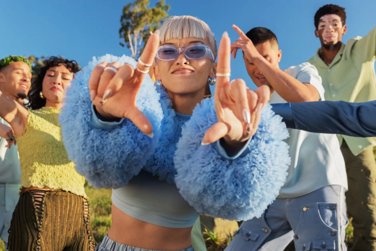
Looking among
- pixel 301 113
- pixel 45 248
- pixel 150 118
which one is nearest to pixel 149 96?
pixel 150 118

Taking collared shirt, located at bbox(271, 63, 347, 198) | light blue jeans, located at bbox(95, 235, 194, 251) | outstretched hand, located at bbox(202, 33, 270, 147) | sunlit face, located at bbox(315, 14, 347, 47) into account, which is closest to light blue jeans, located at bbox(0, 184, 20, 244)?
collared shirt, located at bbox(271, 63, 347, 198)

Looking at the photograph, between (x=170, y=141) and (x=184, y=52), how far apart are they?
303 millimetres

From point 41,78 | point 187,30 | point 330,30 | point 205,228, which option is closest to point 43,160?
point 41,78

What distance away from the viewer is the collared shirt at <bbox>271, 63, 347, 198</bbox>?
8.73 feet

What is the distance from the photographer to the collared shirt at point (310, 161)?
2660mm

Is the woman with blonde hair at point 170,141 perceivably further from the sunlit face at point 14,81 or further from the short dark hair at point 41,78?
the sunlit face at point 14,81

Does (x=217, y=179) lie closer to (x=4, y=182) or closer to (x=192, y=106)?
(x=192, y=106)

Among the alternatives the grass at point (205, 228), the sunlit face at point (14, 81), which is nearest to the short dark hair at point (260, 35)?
the sunlit face at point (14, 81)

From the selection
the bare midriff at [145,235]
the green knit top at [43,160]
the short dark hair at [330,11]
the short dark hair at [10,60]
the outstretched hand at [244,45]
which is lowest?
the green knit top at [43,160]

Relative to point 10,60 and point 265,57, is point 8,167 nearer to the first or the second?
point 10,60

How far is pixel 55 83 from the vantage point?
11.4ft

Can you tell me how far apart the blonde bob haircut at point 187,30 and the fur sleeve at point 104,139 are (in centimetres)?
24

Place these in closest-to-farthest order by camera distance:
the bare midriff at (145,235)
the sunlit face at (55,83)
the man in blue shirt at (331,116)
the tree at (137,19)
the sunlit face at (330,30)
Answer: the bare midriff at (145,235) < the man in blue shirt at (331,116) < the sunlit face at (55,83) < the sunlit face at (330,30) < the tree at (137,19)

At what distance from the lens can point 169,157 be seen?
1597mm
